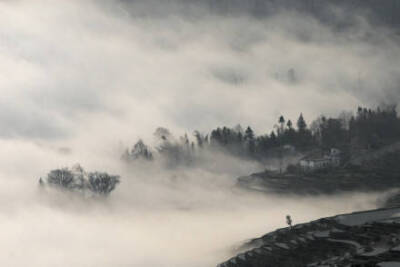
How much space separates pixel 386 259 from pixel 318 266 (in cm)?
1848

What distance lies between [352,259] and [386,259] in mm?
8904

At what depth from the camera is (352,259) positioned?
190500 millimetres

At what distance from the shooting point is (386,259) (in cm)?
18812

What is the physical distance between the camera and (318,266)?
194375 millimetres

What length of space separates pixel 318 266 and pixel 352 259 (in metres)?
9.75
